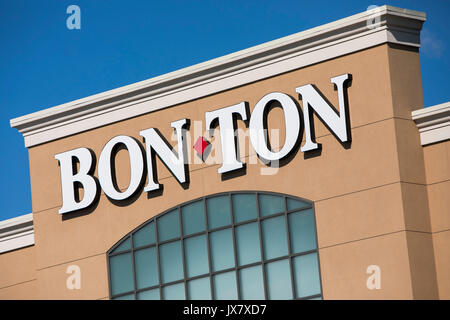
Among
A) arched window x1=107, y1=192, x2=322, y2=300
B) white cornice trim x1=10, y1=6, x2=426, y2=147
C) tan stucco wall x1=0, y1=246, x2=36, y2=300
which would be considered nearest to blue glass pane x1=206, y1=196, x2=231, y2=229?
arched window x1=107, y1=192, x2=322, y2=300

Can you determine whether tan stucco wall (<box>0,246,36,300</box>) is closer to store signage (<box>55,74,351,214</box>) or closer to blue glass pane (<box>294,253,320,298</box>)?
store signage (<box>55,74,351,214</box>)

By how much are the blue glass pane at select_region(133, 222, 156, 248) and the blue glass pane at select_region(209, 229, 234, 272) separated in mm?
2494

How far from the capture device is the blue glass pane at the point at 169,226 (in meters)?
35.1

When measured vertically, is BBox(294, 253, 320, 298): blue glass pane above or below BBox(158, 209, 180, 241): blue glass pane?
below

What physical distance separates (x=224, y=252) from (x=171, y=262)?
81.7 inches

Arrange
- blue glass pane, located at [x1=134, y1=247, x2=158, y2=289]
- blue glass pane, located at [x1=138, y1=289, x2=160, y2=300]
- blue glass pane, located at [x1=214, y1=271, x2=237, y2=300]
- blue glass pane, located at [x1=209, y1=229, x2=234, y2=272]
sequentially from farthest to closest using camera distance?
1. blue glass pane, located at [x1=134, y1=247, x2=158, y2=289]
2. blue glass pane, located at [x1=138, y1=289, x2=160, y2=300]
3. blue glass pane, located at [x1=209, y1=229, x2=234, y2=272]
4. blue glass pane, located at [x1=214, y1=271, x2=237, y2=300]

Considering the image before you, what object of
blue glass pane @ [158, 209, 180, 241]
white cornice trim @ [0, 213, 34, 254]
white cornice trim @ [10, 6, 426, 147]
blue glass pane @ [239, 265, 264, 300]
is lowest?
blue glass pane @ [239, 265, 264, 300]

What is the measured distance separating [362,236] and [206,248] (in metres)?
5.58

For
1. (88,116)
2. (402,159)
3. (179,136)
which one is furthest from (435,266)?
(88,116)

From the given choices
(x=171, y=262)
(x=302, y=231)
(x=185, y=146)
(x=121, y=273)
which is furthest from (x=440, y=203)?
(x=121, y=273)

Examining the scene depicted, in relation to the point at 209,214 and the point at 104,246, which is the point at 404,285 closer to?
the point at 209,214

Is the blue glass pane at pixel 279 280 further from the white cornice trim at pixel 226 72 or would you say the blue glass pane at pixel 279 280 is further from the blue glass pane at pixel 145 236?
the white cornice trim at pixel 226 72

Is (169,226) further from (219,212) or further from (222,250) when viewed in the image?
(222,250)

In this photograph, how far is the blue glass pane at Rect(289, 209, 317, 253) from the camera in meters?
32.5
